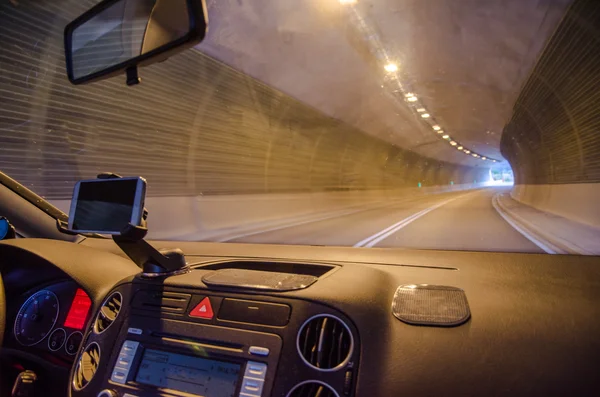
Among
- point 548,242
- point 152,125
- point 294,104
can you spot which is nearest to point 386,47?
point 294,104

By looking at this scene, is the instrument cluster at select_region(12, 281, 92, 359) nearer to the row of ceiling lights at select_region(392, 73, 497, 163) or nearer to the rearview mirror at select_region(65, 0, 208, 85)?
the rearview mirror at select_region(65, 0, 208, 85)

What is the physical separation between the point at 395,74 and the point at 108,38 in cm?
1006

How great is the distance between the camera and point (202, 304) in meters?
2.46

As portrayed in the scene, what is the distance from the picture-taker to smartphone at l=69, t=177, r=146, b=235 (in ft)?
7.25

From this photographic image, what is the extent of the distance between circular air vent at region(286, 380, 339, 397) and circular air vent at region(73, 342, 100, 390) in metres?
1.19

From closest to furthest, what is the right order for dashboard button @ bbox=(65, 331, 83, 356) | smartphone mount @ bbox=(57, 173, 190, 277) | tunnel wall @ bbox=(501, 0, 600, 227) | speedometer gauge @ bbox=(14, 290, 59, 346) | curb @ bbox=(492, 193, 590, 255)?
smartphone mount @ bbox=(57, 173, 190, 277) → dashboard button @ bbox=(65, 331, 83, 356) → speedometer gauge @ bbox=(14, 290, 59, 346) → curb @ bbox=(492, 193, 590, 255) → tunnel wall @ bbox=(501, 0, 600, 227)

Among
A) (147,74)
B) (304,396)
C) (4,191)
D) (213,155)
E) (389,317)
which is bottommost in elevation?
(304,396)

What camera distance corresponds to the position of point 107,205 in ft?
7.75

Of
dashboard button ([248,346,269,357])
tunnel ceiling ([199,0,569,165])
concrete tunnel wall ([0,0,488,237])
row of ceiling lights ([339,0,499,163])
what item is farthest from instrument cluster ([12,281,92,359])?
row of ceiling lights ([339,0,499,163])

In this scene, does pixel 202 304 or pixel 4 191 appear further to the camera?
pixel 4 191

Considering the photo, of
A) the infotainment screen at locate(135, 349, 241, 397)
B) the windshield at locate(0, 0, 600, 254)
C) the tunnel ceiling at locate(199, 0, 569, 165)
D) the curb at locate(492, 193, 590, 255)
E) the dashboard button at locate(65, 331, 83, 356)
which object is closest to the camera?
the infotainment screen at locate(135, 349, 241, 397)

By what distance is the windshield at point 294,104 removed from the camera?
6.97 m

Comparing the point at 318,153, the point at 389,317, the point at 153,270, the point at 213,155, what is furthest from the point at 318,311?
the point at 318,153

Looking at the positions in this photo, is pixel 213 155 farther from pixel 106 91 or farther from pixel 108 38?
pixel 108 38
